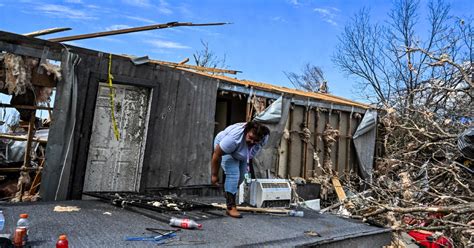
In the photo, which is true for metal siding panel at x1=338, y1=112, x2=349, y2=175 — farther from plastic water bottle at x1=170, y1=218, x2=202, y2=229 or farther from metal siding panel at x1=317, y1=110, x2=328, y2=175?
plastic water bottle at x1=170, y1=218, x2=202, y2=229

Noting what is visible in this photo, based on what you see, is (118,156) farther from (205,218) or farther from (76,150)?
(205,218)

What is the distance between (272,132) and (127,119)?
3.59 metres

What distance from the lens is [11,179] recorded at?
757 centimetres

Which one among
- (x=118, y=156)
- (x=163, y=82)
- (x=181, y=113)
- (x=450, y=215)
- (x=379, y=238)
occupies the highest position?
(x=163, y=82)

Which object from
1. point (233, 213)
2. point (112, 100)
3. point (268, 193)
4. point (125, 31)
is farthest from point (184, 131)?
point (233, 213)

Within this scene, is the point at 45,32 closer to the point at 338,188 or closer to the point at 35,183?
the point at 35,183

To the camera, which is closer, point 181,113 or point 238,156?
point 238,156

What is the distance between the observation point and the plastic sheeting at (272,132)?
8945 mm

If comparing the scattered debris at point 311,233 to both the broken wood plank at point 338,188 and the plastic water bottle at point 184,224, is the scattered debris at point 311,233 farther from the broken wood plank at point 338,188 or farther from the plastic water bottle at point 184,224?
the broken wood plank at point 338,188

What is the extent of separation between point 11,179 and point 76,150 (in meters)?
2.29

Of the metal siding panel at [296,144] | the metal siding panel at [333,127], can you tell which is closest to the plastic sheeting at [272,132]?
the metal siding panel at [296,144]

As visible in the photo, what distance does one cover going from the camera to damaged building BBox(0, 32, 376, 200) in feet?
20.0

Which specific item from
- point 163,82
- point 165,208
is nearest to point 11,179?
point 163,82

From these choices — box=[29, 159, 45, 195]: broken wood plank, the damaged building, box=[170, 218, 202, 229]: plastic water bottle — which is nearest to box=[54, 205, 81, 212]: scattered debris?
the damaged building
